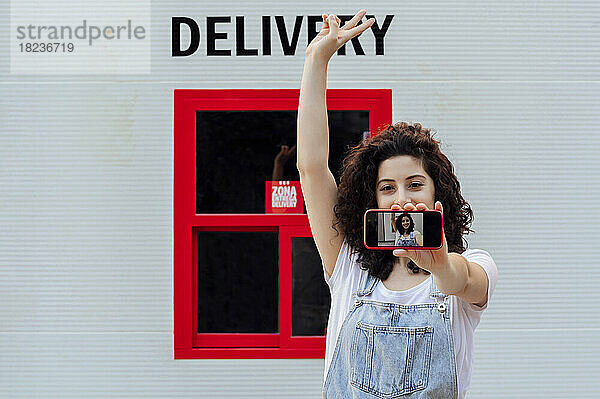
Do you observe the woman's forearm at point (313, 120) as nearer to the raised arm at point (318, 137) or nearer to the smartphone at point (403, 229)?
the raised arm at point (318, 137)

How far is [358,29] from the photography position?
2.07 metres

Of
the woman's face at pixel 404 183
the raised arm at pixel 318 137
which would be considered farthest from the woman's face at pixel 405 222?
the raised arm at pixel 318 137

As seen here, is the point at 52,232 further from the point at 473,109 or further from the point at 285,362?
the point at 473,109

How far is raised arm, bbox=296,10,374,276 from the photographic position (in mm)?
2031

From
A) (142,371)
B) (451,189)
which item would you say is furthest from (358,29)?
(142,371)

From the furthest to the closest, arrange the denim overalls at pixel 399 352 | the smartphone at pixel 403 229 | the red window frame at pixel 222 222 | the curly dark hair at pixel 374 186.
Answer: the red window frame at pixel 222 222
the curly dark hair at pixel 374 186
the denim overalls at pixel 399 352
the smartphone at pixel 403 229

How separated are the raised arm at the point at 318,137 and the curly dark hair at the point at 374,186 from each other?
1.6 inches

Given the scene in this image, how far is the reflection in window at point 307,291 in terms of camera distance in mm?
3105

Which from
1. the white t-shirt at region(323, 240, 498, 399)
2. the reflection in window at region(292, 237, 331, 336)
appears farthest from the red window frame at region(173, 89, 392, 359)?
the white t-shirt at region(323, 240, 498, 399)

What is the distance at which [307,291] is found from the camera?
312cm

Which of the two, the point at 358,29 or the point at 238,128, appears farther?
the point at 238,128

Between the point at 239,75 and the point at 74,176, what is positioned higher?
the point at 239,75

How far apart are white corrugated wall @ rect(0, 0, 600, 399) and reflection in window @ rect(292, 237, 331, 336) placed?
0.15 meters

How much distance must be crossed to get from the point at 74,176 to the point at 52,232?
0.24 metres
